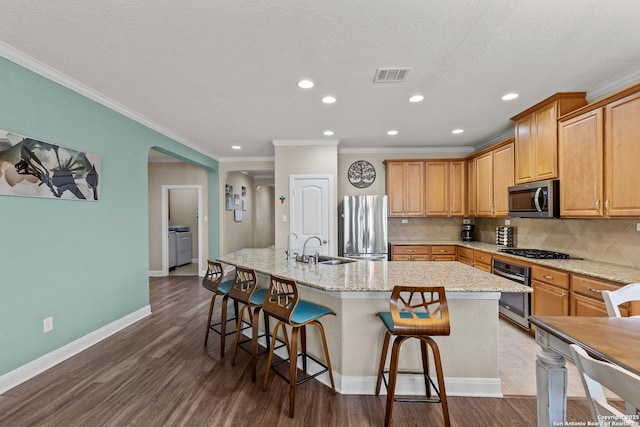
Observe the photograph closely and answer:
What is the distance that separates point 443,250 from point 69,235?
4904 millimetres

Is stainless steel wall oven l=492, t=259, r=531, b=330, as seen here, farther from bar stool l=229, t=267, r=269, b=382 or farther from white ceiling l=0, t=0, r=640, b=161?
bar stool l=229, t=267, r=269, b=382

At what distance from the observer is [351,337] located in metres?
2.16

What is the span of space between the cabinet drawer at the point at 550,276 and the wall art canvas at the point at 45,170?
4702 mm

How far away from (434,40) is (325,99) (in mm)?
1273

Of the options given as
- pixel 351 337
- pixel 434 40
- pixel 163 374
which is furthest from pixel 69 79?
pixel 351 337

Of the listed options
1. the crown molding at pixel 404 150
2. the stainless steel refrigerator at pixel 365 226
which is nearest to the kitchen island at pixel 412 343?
the stainless steel refrigerator at pixel 365 226

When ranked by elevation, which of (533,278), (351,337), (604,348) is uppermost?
(604,348)

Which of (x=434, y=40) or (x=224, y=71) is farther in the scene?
(x=224, y=71)

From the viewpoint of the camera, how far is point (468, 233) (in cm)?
511

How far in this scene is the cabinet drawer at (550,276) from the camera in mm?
2650

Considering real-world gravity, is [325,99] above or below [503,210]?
above

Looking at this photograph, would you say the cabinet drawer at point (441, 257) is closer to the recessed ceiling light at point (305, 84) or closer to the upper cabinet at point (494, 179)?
the upper cabinet at point (494, 179)

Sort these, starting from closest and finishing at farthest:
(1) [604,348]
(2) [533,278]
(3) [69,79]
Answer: (1) [604,348] < (3) [69,79] < (2) [533,278]

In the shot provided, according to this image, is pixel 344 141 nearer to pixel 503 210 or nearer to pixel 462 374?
pixel 503 210
